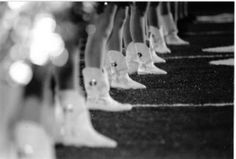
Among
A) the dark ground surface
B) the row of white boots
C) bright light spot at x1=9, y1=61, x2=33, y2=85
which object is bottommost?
the dark ground surface

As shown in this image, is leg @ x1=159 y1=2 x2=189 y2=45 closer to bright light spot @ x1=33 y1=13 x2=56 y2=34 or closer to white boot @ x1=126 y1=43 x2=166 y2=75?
white boot @ x1=126 y1=43 x2=166 y2=75

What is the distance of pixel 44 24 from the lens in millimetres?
3041

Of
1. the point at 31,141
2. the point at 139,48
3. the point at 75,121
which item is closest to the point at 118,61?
the point at 139,48

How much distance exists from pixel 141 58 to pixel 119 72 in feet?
2.41

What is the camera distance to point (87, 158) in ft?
10.3

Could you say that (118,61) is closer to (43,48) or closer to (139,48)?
(139,48)

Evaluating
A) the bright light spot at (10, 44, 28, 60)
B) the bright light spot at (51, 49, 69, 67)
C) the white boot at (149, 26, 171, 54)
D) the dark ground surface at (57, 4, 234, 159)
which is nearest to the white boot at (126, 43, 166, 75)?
the dark ground surface at (57, 4, 234, 159)

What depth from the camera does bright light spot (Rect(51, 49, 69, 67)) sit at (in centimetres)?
320

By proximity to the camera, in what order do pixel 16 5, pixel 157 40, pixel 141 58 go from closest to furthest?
pixel 16 5 < pixel 141 58 < pixel 157 40

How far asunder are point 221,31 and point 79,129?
7.11 meters

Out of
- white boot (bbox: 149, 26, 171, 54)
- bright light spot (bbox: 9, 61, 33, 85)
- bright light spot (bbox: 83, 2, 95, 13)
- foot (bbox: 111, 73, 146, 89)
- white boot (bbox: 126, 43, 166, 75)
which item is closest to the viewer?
bright light spot (bbox: 9, 61, 33, 85)

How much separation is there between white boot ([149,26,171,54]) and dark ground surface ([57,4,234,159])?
37.5 inches

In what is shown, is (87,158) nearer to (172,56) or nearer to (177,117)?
(177,117)

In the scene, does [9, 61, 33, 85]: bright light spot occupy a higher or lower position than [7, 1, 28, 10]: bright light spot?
lower
